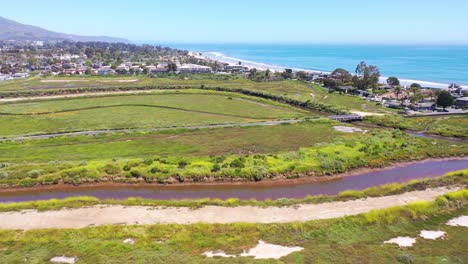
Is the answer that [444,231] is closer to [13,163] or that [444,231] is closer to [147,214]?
[147,214]

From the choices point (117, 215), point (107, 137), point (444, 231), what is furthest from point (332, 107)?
point (117, 215)

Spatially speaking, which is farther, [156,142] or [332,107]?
[332,107]

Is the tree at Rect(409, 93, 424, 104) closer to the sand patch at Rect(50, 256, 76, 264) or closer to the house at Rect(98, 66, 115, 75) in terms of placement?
the sand patch at Rect(50, 256, 76, 264)

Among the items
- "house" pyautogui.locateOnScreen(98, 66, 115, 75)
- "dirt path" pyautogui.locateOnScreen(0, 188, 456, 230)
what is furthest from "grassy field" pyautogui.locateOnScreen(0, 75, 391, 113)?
"dirt path" pyautogui.locateOnScreen(0, 188, 456, 230)

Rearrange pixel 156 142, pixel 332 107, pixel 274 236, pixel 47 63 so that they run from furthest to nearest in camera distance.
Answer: pixel 47 63 < pixel 332 107 < pixel 156 142 < pixel 274 236

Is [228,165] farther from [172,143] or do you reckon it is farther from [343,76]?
[343,76]

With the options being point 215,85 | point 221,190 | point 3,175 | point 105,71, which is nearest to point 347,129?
point 221,190

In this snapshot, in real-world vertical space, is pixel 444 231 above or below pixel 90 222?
above
